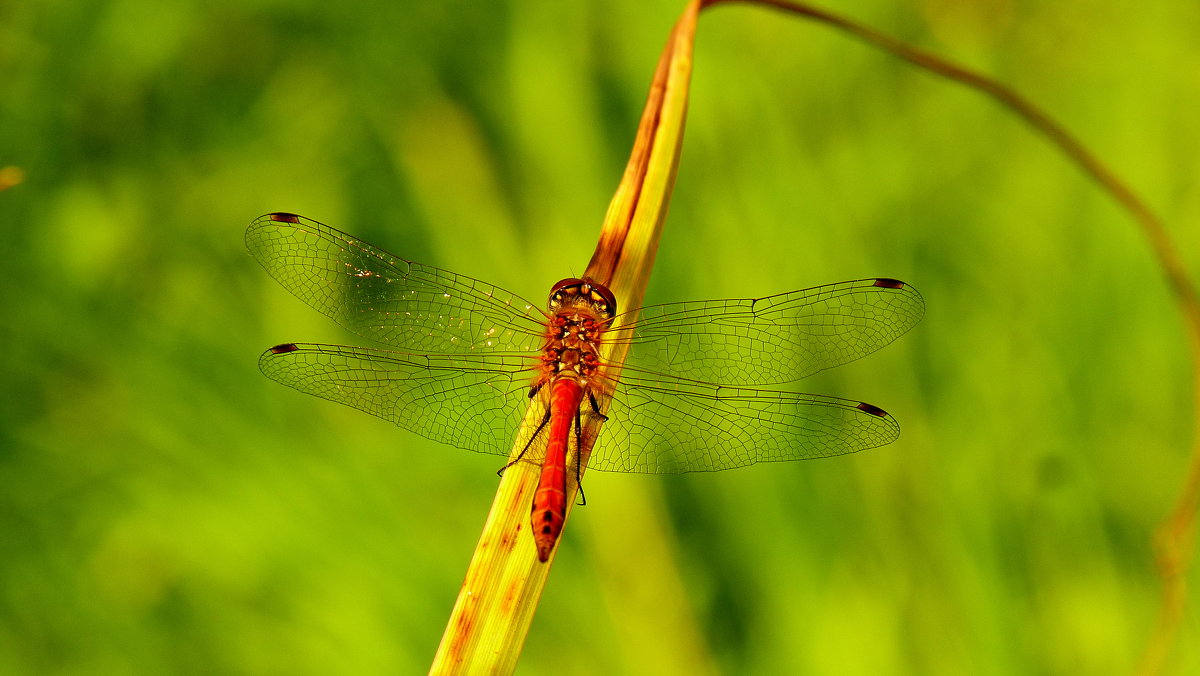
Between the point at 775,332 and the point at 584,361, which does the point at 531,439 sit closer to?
the point at 584,361

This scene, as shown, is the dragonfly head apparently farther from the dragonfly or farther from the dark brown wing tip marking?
the dark brown wing tip marking

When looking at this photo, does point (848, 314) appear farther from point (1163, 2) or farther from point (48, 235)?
point (48, 235)

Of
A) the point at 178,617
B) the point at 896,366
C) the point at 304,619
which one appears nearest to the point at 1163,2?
the point at 896,366

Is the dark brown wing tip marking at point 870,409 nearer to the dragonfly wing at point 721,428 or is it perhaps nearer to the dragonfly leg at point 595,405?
the dragonfly wing at point 721,428

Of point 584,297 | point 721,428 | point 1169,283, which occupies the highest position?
point 1169,283

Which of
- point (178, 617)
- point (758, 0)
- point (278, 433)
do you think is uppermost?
point (758, 0)

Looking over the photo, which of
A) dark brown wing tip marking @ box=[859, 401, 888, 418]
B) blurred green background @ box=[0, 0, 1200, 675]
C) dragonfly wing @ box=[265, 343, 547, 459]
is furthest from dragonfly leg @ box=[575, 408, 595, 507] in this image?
dark brown wing tip marking @ box=[859, 401, 888, 418]

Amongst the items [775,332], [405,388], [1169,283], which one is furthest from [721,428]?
[1169,283]
